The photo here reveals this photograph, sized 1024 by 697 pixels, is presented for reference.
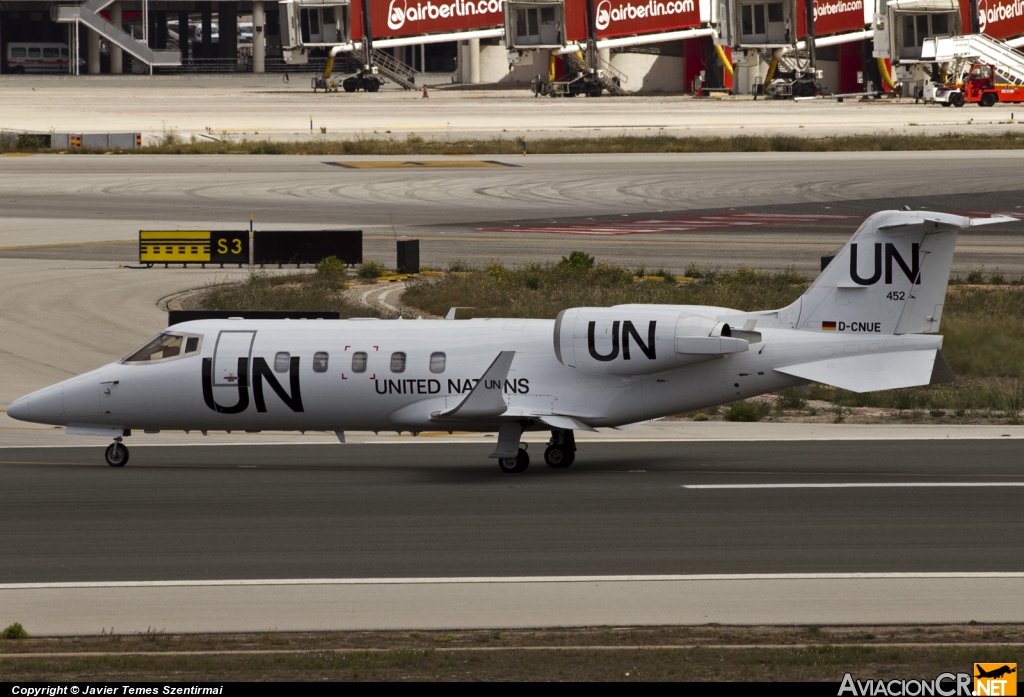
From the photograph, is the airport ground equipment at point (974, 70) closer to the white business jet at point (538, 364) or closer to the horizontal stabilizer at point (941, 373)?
the white business jet at point (538, 364)

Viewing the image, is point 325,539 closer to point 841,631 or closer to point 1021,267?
point 841,631

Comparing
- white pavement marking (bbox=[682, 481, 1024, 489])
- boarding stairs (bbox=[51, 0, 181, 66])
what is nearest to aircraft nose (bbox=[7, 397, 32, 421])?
white pavement marking (bbox=[682, 481, 1024, 489])

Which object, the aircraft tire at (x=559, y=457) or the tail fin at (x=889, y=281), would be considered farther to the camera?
the aircraft tire at (x=559, y=457)

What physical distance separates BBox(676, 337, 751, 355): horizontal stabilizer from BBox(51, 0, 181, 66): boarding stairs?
479 feet

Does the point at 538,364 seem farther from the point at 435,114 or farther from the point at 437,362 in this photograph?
the point at 435,114

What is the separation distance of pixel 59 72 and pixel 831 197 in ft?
441

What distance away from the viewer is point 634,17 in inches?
5256

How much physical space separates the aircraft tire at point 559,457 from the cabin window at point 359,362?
3.62 m

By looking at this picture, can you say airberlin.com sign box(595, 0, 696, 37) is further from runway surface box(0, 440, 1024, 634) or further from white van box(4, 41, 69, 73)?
runway surface box(0, 440, 1024, 634)

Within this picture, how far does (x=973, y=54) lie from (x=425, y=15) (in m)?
53.8

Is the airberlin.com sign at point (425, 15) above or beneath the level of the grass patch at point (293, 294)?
above

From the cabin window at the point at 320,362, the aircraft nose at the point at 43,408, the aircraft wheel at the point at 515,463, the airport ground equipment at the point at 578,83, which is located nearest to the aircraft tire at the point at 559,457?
the aircraft wheel at the point at 515,463

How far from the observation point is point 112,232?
180 ft

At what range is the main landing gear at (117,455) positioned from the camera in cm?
2369
